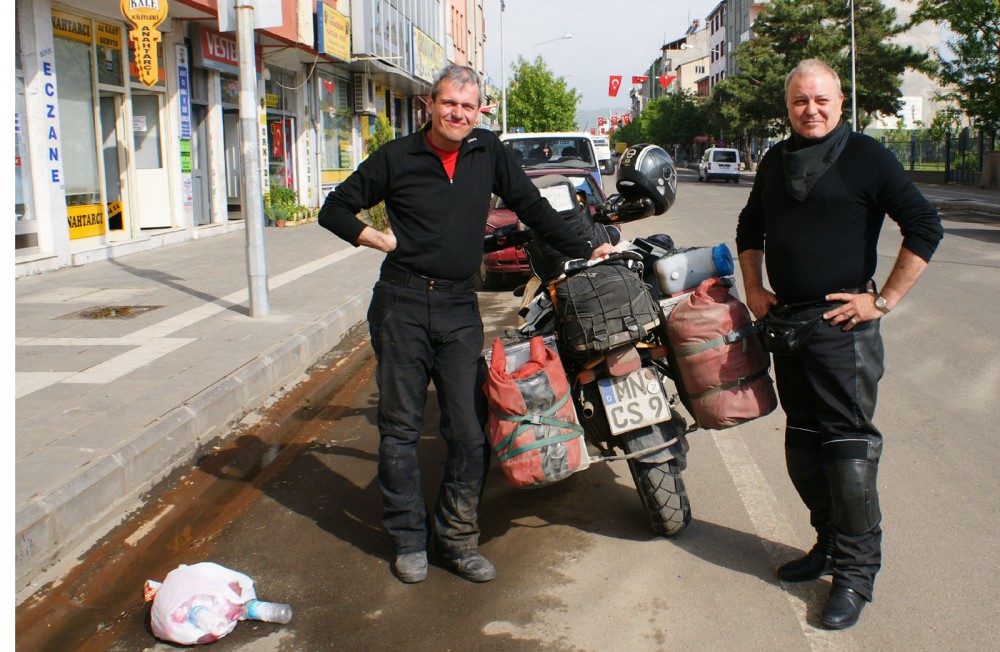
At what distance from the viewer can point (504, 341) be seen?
4.05 m

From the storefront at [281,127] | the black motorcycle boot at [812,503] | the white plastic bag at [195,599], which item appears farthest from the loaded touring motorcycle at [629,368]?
the storefront at [281,127]

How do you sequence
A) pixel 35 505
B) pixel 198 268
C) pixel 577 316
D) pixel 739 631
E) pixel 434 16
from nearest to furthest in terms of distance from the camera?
pixel 739 631 < pixel 577 316 < pixel 35 505 < pixel 198 268 < pixel 434 16

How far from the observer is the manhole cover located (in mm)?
8938

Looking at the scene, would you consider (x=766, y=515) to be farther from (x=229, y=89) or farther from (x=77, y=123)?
(x=229, y=89)

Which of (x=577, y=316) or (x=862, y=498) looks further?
(x=577, y=316)

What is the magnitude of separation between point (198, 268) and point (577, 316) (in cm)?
995

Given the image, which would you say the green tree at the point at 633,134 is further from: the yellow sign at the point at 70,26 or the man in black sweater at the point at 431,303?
the man in black sweater at the point at 431,303

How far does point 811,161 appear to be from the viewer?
3.30m

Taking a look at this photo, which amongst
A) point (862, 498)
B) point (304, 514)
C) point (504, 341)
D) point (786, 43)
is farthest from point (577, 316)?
point (786, 43)

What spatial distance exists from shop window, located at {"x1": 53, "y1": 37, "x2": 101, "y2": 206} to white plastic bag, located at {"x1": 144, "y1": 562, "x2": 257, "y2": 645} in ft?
36.8

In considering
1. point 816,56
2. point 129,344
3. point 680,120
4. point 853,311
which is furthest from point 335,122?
point 680,120

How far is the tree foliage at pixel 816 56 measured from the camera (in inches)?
1850

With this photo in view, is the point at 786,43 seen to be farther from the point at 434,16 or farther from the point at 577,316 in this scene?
the point at 577,316

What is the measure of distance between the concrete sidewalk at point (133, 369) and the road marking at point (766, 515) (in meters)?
2.96
